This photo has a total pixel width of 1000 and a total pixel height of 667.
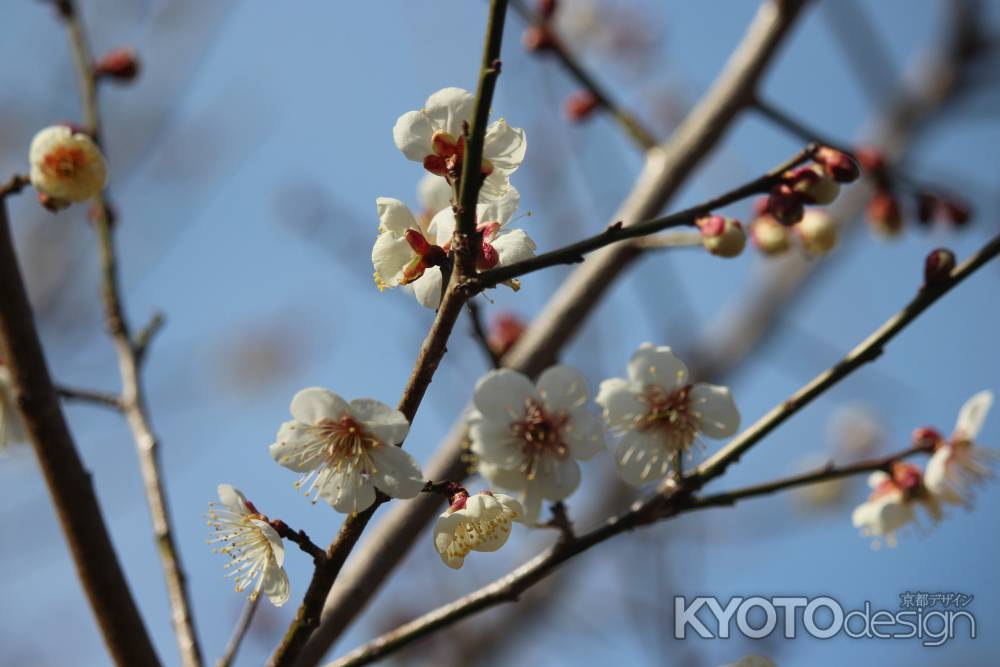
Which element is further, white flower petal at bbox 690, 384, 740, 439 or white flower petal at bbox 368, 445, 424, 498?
white flower petal at bbox 690, 384, 740, 439

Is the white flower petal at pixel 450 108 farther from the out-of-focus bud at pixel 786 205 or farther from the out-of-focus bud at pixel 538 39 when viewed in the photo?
the out-of-focus bud at pixel 538 39

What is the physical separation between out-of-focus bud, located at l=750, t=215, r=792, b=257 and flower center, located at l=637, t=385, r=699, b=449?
673 mm

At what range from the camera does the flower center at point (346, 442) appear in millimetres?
1154

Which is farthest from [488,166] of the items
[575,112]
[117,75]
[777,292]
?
[777,292]

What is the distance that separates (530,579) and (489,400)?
29cm

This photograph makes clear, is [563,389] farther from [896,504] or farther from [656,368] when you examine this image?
[896,504]

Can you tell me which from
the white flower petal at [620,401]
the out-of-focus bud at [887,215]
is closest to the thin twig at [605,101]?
the out-of-focus bud at [887,215]

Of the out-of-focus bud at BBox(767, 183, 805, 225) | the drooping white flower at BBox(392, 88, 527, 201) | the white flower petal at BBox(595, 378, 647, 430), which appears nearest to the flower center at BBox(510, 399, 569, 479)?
the white flower petal at BBox(595, 378, 647, 430)

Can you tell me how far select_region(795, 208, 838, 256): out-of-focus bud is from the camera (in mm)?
1861

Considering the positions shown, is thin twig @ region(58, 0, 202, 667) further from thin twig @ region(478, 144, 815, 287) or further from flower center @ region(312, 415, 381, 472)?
thin twig @ region(478, 144, 815, 287)

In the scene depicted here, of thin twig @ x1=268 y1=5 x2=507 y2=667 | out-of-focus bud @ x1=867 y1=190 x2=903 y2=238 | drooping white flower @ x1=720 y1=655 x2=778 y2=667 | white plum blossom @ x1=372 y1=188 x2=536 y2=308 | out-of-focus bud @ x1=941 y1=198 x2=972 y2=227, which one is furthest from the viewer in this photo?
out-of-focus bud @ x1=867 y1=190 x2=903 y2=238

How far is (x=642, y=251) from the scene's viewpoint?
2031mm

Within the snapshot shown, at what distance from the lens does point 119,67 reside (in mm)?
2271

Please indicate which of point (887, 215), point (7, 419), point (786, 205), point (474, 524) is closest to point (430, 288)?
point (474, 524)
